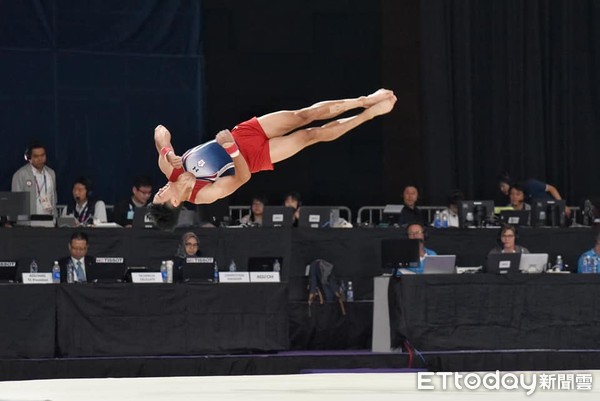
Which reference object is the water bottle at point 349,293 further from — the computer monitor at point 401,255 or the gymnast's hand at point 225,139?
the gymnast's hand at point 225,139

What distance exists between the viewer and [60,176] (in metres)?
15.2

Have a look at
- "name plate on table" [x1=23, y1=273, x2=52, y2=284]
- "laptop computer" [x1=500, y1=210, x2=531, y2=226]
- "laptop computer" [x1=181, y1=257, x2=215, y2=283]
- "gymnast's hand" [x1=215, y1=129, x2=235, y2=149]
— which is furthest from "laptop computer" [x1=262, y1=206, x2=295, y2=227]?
"gymnast's hand" [x1=215, y1=129, x2=235, y2=149]

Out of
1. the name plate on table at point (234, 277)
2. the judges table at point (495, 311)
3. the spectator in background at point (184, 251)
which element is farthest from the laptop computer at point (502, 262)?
the spectator in background at point (184, 251)

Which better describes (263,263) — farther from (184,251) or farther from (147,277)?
(147,277)

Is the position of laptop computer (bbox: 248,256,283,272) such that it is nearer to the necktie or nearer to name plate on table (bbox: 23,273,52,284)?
the necktie

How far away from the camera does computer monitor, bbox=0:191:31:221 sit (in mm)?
13156

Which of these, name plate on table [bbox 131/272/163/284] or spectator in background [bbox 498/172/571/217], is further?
spectator in background [bbox 498/172/571/217]

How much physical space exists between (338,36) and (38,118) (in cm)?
A: 394

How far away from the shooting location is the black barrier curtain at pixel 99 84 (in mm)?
15180

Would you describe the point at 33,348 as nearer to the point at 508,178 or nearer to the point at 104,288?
the point at 104,288

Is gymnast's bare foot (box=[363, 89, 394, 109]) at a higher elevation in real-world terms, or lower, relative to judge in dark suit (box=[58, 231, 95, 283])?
higher

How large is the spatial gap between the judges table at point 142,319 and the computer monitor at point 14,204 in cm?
152

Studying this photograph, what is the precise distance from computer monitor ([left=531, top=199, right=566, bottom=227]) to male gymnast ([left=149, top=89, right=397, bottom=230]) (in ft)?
16.0

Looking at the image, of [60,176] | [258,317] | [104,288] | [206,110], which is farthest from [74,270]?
[206,110]
